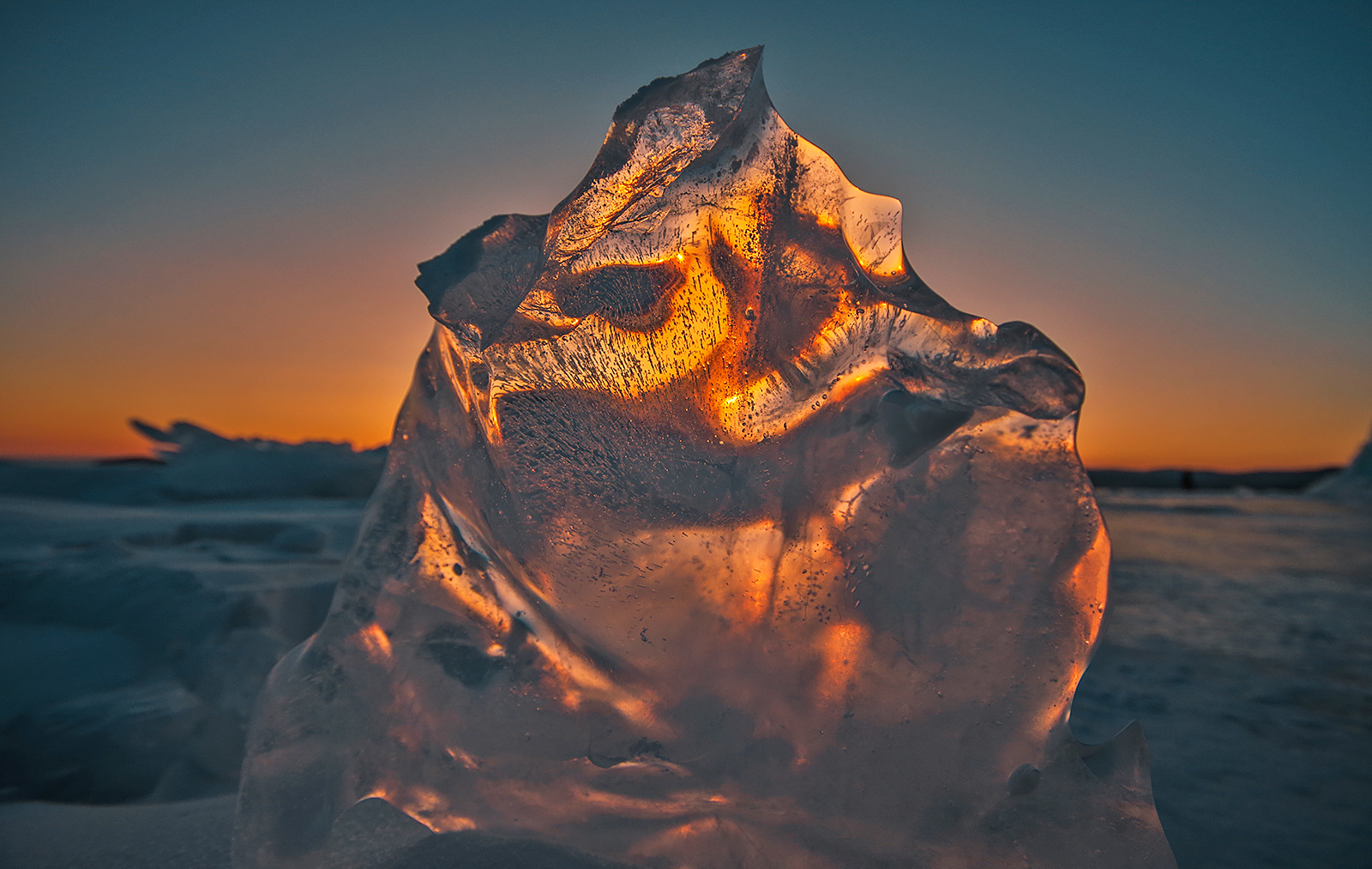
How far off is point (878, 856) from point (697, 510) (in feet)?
1.92

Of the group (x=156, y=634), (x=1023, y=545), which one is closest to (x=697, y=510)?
(x=1023, y=545)

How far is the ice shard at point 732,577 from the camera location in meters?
1.09

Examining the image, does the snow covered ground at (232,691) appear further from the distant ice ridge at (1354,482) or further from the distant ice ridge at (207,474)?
the distant ice ridge at (1354,482)

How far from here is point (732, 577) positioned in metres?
1.19

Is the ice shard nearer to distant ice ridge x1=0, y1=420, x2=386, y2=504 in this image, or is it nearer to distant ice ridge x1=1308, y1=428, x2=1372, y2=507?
distant ice ridge x1=0, y1=420, x2=386, y2=504

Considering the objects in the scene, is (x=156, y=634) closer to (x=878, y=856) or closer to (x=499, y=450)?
(x=499, y=450)

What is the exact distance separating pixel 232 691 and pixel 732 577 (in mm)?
1530

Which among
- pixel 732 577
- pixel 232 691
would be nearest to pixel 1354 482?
pixel 732 577

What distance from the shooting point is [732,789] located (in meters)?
1.13

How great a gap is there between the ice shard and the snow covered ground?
29 centimetres

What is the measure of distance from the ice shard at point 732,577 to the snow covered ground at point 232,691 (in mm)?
294

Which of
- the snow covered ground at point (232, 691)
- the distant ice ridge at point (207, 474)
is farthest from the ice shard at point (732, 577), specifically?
the distant ice ridge at point (207, 474)

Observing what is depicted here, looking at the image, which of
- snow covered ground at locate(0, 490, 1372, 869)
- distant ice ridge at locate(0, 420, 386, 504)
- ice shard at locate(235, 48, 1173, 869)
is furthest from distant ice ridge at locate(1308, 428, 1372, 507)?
ice shard at locate(235, 48, 1173, 869)

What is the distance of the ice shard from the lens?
1090 millimetres
